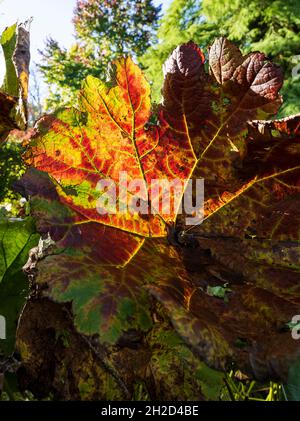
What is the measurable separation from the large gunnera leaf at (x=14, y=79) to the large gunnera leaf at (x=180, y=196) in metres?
0.03

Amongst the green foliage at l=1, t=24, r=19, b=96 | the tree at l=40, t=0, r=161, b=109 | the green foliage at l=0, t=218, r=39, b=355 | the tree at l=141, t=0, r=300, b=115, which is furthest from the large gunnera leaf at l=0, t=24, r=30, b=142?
the tree at l=40, t=0, r=161, b=109

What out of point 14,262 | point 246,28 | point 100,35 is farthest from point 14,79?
point 100,35

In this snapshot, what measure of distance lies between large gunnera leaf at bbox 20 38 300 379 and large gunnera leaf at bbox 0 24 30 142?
26 mm

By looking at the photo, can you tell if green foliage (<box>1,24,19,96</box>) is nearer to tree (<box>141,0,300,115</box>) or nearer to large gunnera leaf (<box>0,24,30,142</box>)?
large gunnera leaf (<box>0,24,30,142</box>)

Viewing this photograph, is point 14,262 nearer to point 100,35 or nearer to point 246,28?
point 246,28

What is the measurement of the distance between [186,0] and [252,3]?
168 centimetres

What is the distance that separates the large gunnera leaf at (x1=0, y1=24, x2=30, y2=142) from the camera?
0.42 m

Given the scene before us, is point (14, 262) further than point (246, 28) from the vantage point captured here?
No

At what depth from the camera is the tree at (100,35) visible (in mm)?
11336

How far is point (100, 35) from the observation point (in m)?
11.8

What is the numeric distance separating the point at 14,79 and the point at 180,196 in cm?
23
